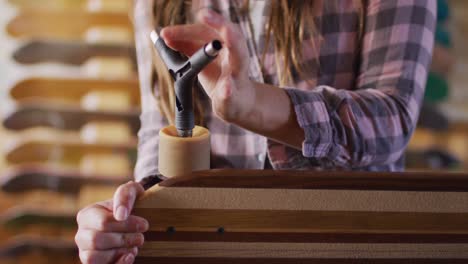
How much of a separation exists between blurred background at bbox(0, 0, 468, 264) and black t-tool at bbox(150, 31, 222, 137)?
1.29 m

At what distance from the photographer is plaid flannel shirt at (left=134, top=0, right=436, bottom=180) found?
77 centimetres

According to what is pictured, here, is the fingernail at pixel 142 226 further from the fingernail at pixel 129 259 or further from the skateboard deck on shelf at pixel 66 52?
the skateboard deck on shelf at pixel 66 52

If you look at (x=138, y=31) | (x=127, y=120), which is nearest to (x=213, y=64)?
(x=138, y=31)

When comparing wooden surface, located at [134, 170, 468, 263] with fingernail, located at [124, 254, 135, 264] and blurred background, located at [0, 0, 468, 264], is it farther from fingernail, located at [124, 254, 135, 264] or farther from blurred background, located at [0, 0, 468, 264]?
blurred background, located at [0, 0, 468, 264]

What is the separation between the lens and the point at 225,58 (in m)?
0.62

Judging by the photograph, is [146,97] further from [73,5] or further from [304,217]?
[73,5]

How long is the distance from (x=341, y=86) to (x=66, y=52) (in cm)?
119

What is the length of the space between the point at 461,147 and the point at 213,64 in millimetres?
1449

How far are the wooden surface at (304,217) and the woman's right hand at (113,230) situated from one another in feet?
0.04

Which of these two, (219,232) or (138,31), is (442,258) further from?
(138,31)

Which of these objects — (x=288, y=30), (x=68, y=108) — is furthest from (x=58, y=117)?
(x=288, y=30)

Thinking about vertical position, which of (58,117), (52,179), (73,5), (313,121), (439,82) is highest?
(73,5)

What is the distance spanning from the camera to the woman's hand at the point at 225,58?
603 mm

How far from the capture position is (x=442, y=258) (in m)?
0.64
